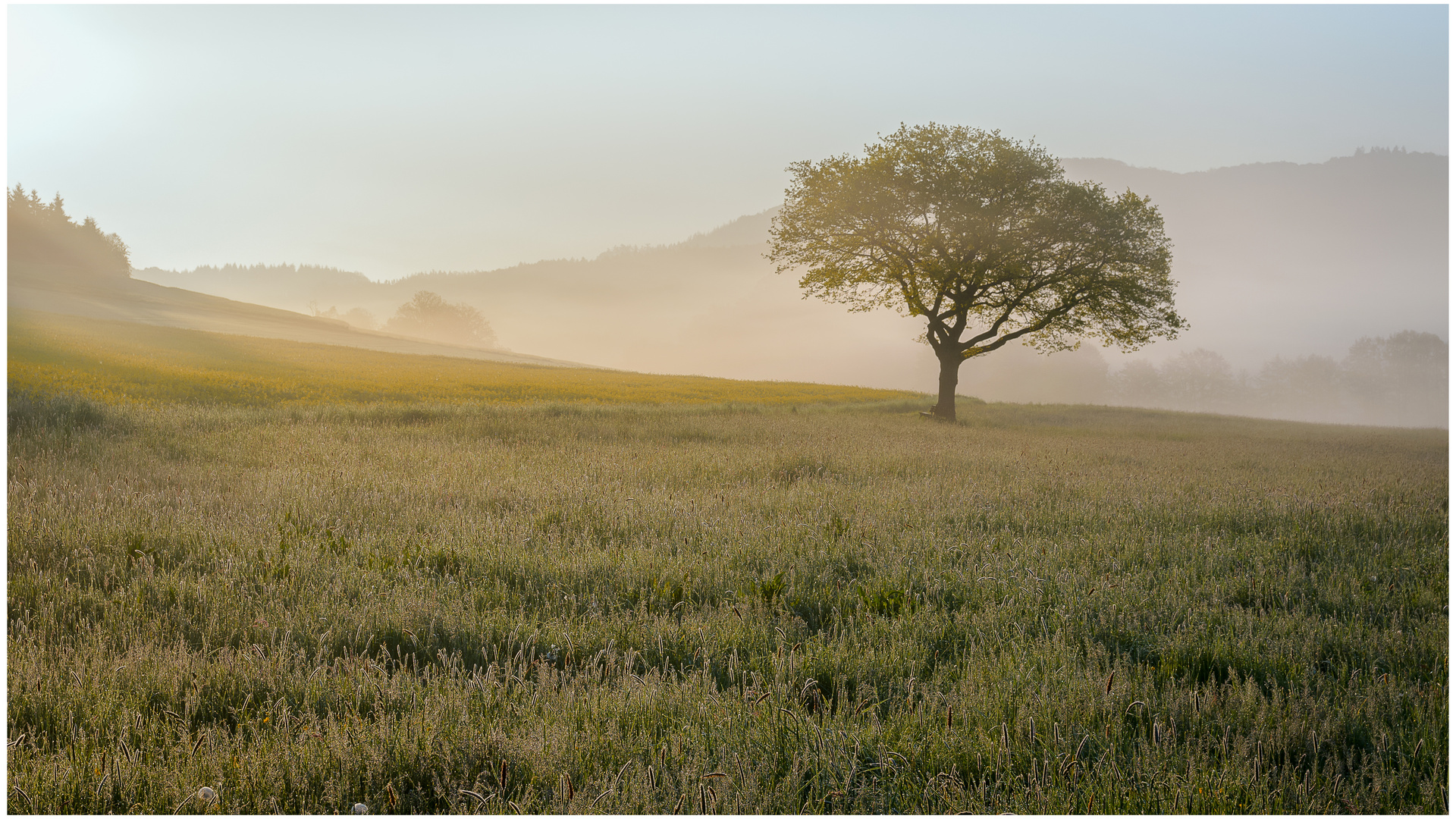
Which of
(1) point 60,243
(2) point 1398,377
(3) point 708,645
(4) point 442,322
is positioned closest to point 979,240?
(3) point 708,645

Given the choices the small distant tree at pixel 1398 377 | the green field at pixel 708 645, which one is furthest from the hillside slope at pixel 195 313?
the small distant tree at pixel 1398 377

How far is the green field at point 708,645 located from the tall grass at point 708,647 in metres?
0.02

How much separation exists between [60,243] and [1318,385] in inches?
7707

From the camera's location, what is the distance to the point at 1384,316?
7815 inches

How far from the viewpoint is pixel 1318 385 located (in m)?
112

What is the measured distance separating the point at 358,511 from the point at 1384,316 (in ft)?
922

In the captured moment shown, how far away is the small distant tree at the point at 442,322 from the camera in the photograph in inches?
5782

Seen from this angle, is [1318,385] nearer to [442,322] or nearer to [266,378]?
[266,378]

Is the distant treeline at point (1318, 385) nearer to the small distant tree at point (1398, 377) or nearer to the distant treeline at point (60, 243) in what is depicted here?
the small distant tree at point (1398, 377)

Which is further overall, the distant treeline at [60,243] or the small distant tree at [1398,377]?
the small distant tree at [1398,377]

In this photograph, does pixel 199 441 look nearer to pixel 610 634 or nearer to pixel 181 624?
pixel 181 624

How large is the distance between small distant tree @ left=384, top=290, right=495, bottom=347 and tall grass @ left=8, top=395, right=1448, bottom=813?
14887 cm

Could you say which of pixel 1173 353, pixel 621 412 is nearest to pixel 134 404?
pixel 621 412

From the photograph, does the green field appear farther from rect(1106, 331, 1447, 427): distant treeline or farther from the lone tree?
rect(1106, 331, 1447, 427): distant treeline
